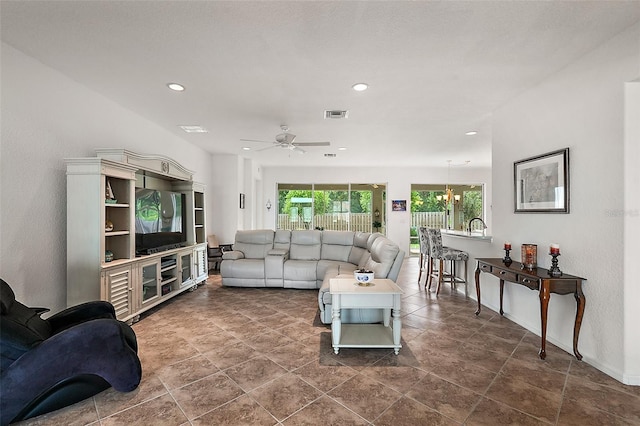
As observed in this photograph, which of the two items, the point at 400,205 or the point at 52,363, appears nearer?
the point at 52,363

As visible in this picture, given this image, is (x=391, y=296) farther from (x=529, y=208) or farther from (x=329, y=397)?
(x=529, y=208)

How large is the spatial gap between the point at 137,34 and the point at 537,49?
3225 millimetres

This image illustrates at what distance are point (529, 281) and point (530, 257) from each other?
0.33 m

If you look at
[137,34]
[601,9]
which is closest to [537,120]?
[601,9]

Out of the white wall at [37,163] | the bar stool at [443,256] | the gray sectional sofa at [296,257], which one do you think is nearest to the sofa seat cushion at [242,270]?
the gray sectional sofa at [296,257]

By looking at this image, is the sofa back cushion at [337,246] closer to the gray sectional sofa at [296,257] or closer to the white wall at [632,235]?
the gray sectional sofa at [296,257]

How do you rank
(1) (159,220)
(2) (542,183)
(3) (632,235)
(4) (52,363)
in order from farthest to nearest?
1. (1) (159,220)
2. (2) (542,183)
3. (3) (632,235)
4. (4) (52,363)

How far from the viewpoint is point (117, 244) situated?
335 cm

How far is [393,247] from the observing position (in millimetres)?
3400

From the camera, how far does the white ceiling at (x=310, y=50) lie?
1.93m

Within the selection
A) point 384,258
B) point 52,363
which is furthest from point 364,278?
point 52,363

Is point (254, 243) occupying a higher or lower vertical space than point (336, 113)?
lower

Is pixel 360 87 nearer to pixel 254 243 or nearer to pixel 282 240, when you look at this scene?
pixel 282 240

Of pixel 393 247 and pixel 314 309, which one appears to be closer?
pixel 393 247
